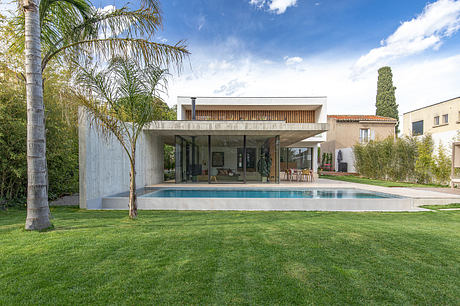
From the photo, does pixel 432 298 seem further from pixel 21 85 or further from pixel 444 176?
pixel 444 176

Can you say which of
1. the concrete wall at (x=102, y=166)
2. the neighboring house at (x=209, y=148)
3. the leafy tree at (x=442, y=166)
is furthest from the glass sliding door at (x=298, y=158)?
the concrete wall at (x=102, y=166)

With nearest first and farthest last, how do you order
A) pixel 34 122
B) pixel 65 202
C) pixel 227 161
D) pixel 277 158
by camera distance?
pixel 34 122 → pixel 65 202 → pixel 277 158 → pixel 227 161

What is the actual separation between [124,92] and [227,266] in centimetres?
440

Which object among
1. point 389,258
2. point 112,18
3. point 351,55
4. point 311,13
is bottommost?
point 389,258

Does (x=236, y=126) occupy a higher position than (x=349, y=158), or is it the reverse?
(x=236, y=126)

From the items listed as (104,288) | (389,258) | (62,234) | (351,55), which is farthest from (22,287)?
(351,55)

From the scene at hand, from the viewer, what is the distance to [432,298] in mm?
2119

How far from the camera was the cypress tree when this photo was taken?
32.3m

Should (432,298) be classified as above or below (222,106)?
below

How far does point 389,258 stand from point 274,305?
2019 millimetres

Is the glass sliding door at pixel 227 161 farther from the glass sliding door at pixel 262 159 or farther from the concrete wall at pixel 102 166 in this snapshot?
the concrete wall at pixel 102 166

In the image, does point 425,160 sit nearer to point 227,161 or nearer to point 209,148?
point 227,161

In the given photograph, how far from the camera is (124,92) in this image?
5.08 metres

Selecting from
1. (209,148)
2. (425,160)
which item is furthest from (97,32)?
(425,160)
